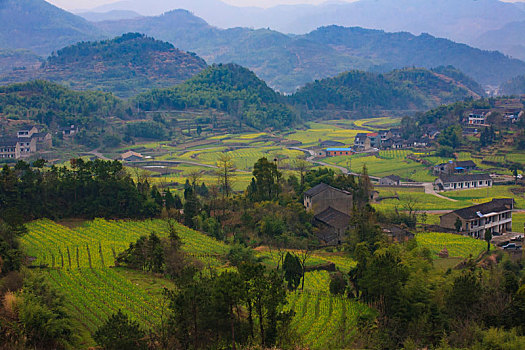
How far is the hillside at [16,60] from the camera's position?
118625 mm

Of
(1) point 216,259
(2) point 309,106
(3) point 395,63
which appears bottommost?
(1) point 216,259

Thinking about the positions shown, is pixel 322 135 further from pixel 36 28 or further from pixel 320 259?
pixel 36 28

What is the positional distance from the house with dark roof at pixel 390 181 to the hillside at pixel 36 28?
13957 cm

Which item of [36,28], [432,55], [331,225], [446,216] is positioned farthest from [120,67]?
[432,55]

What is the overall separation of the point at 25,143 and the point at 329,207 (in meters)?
35.5

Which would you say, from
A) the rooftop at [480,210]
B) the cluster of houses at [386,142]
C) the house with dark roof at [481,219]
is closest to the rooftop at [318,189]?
the house with dark roof at [481,219]

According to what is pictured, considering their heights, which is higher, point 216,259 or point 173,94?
point 173,94

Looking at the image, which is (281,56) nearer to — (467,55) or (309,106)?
(467,55)

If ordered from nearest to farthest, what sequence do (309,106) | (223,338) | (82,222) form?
(223,338) → (82,222) → (309,106)

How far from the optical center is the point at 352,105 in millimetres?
98000

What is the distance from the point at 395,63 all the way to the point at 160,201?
161 meters

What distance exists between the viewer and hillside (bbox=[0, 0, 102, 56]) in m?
166

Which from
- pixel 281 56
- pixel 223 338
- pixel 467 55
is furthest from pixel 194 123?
pixel 467 55

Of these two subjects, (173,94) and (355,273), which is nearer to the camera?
(355,273)
